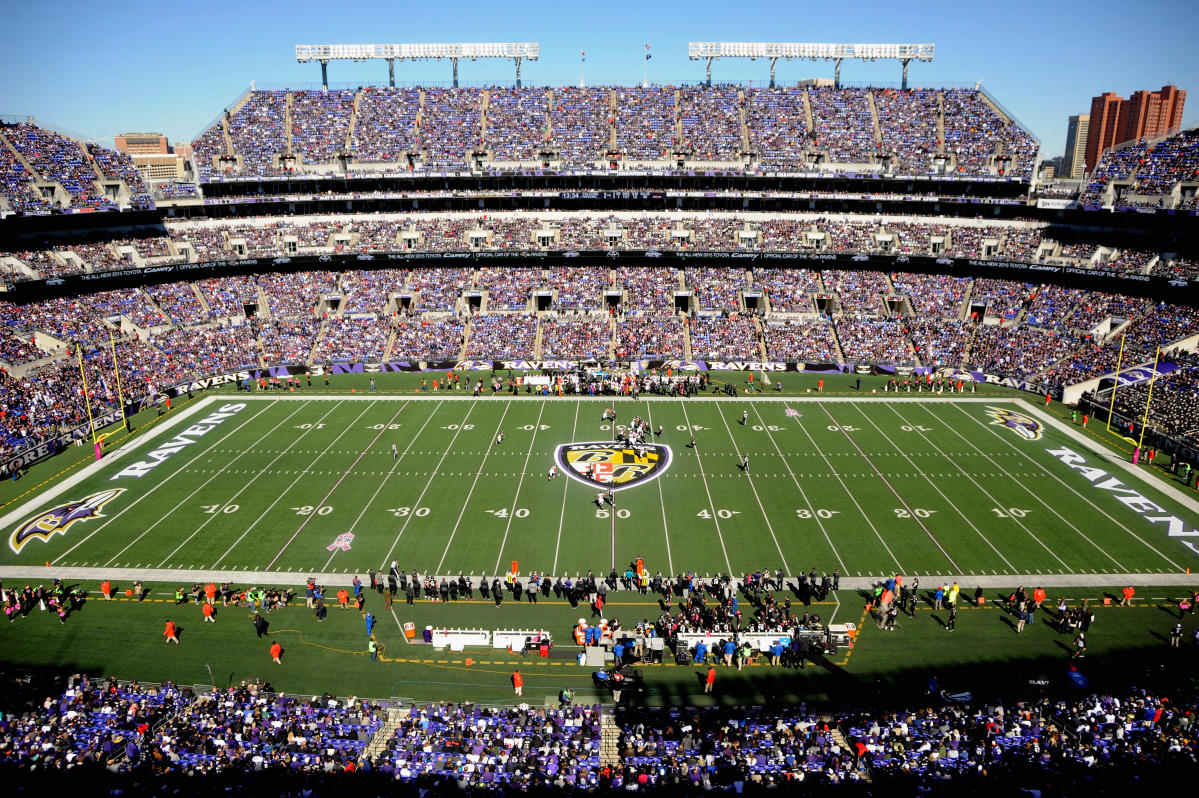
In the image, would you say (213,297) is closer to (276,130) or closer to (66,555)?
(276,130)

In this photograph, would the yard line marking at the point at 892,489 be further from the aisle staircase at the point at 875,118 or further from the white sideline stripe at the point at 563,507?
the aisle staircase at the point at 875,118

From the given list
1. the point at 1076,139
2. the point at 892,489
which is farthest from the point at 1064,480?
the point at 1076,139

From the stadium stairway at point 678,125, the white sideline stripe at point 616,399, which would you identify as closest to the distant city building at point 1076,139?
the stadium stairway at point 678,125

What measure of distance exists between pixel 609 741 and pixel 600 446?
61.9ft

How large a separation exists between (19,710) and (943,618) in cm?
2467

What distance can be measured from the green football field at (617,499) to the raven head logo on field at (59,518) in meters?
0.09

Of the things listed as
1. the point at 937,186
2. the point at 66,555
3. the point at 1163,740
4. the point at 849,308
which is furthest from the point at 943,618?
the point at 937,186

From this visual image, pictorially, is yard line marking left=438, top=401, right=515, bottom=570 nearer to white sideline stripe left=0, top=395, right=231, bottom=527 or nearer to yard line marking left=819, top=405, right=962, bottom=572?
white sideline stripe left=0, top=395, right=231, bottom=527

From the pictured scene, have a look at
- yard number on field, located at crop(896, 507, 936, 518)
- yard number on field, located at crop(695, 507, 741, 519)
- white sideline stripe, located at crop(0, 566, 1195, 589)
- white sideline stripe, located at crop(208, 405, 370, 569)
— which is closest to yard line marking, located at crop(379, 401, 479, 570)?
white sideline stripe, located at crop(0, 566, 1195, 589)

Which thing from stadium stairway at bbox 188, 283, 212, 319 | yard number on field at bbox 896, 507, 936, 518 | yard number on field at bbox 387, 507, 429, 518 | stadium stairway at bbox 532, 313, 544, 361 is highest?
stadium stairway at bbox 188, 283, 212, 319

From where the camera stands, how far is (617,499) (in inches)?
1143

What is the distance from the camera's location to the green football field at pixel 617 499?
975 inches

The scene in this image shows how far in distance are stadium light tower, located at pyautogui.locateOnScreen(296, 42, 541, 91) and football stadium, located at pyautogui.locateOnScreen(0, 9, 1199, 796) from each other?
0.46m

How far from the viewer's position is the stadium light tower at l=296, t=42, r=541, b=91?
70.1 m
